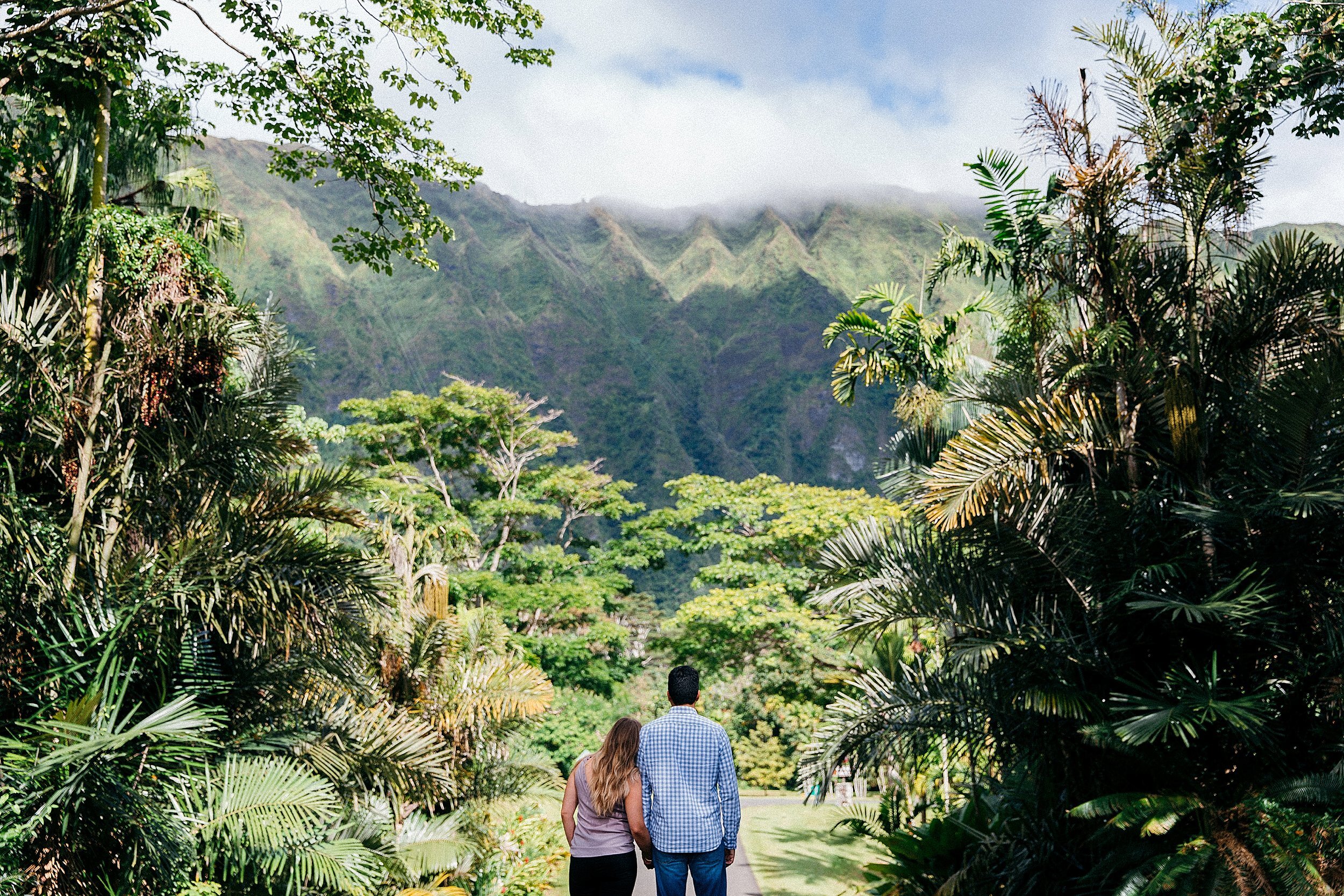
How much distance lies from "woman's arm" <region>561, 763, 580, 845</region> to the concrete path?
6.23 metres

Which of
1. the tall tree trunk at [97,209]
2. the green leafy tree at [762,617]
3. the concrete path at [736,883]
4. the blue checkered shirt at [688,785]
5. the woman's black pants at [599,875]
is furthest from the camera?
the green leafy tree at [762,617]

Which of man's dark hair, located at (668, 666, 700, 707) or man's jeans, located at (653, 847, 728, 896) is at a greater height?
man's dark hair, located at (668, 666, 700, 707)

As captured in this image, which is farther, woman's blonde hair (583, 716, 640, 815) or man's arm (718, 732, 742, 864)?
woman's blonde hair (583, 716, 640, 815)

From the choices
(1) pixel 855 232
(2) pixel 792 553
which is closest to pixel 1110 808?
(2) pixel 792 553

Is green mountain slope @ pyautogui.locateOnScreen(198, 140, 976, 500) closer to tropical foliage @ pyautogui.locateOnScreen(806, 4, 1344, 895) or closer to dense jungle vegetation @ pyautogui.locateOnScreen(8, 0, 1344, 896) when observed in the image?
dense jungle vegetation @ pyautogui.locateOnScreen(8, 0, 1344, 896)

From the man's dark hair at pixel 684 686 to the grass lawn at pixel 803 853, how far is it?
7237 millimetres

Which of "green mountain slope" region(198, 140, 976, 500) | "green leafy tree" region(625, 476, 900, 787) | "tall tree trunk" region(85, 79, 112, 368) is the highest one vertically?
"green mountain slope" region(198, 140, 976, 500)

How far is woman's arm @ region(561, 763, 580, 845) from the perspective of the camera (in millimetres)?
3865

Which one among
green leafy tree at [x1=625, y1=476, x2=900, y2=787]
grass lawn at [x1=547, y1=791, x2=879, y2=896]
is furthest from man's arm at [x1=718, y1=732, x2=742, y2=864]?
green leafy tree at [x1=625, y1=476, x2=900, y2=787]

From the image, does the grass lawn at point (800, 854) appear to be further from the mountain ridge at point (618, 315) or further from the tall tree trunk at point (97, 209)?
the mountain ridge at point (618, 315)

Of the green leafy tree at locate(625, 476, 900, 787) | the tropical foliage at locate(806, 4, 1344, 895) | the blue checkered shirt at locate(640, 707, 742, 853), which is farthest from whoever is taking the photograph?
the green leafy tree at locate(625, 476, 900, 787)

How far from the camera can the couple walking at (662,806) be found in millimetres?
3645

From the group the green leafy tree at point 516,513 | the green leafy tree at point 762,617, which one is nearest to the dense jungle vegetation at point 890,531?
the green leafy tree at point 762,617

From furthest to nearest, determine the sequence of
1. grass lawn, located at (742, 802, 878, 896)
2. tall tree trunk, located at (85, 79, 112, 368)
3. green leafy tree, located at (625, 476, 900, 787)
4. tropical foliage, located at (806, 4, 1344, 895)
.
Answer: green leafy tree, located at (625, 476, 900, 787) < grass lawn, located at (742, 802, 878, 896) < tall tree trunk, located at (85, 79, 112, 368) < tropical foliage, located at (806, 4, 1344, 895)
